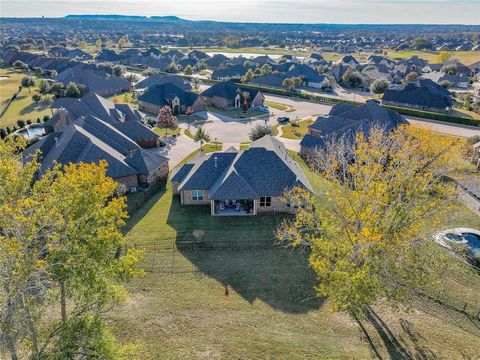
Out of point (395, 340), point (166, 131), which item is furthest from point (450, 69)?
point (395, 340)

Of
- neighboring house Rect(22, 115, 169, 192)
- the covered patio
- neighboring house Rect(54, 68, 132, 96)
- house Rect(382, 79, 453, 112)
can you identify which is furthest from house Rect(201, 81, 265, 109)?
the covered patio

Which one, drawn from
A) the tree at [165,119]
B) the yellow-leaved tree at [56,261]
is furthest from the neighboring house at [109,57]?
the yellow-leaved tree at [56,261]

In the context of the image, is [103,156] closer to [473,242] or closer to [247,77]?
[473,242]

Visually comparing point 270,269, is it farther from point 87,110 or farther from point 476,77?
point 476,77

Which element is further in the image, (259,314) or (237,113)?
(237,113)

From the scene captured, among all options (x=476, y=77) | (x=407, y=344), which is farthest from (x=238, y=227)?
(x=476, y=77)

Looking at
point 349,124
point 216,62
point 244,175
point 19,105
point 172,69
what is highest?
point 349,124

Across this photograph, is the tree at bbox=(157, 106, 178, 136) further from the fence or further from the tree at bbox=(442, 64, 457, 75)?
the tree at bbox=(442, 64, 457, 75)
